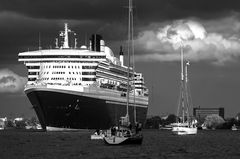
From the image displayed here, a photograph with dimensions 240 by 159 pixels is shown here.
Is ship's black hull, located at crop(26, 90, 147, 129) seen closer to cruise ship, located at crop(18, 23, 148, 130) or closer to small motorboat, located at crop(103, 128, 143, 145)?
cruise ship, located at crop(18, 23, 148, 130)

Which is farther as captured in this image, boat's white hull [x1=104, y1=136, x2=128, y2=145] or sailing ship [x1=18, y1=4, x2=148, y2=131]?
sailing ship [x1=18, y1=4, x2=148, y2=131]

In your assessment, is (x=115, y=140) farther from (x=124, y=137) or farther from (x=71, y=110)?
(x=71, y=110)

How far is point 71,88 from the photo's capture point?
138 meters

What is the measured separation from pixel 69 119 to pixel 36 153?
60.7 m

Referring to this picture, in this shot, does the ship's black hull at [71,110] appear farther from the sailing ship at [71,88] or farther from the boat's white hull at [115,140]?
the boat's white hull at [115,140]

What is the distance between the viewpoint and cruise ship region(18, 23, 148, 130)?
13838cm

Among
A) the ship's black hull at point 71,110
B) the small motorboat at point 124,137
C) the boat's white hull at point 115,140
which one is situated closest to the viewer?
the boat's white hull at point 115,140

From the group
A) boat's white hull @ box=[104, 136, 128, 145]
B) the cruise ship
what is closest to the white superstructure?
the cruise ship

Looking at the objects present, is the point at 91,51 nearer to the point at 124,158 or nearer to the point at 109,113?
the point at 109,113

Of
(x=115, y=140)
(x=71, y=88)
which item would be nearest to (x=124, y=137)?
(x=115, y=140)

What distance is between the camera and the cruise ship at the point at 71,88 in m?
138

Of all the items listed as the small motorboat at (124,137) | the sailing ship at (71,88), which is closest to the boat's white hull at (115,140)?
the small motorboat at (124,137)

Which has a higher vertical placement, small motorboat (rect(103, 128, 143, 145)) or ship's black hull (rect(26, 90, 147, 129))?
ship's black hull (rect(26, 90, 147, 129))

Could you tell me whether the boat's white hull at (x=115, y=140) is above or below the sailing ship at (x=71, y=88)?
below
